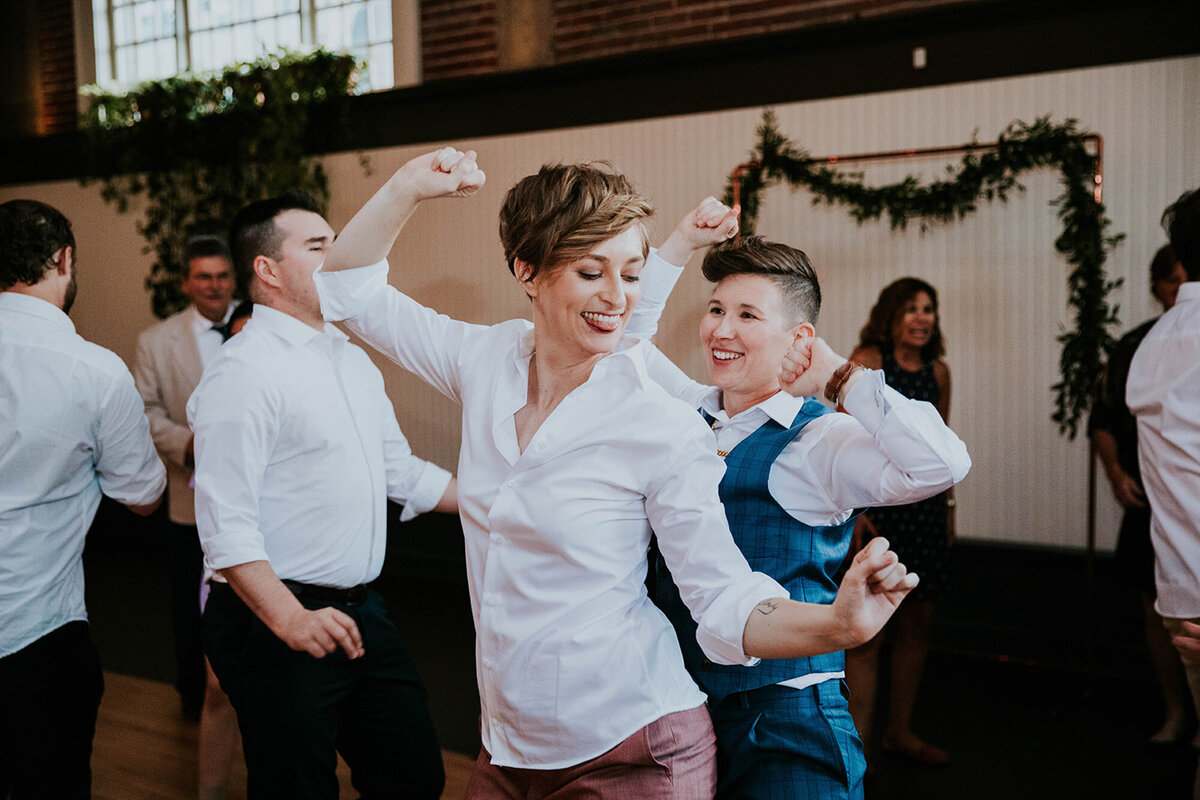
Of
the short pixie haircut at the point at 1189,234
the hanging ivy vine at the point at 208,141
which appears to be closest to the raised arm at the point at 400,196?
the short pixie haircut at the point at 1189,234

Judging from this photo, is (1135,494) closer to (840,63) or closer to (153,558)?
(840,63)

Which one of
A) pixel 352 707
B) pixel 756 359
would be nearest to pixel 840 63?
pixel 756 359

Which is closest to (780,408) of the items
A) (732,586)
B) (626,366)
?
(626,366)

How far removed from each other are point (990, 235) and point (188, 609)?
3769mm

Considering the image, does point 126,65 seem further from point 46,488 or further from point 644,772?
point 644,772

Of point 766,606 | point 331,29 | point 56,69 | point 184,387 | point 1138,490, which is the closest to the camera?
point 766,606

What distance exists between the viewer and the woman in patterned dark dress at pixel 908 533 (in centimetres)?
332

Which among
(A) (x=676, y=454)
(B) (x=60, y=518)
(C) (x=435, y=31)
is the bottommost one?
(B) (x=60, y=518)

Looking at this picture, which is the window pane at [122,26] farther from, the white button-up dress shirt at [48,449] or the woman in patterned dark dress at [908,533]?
the woman in patterned dark dress at [908,533]

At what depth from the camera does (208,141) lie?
666cm

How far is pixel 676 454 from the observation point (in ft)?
4.52

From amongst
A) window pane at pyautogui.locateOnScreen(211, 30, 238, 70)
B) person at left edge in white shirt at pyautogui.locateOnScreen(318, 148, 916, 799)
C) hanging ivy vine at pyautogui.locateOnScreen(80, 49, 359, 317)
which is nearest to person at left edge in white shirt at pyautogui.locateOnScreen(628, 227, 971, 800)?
person at left edge in white shirt at pyautogui.locateOnScreen(318, 148, 916, 799)

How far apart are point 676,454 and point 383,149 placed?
17.1ft

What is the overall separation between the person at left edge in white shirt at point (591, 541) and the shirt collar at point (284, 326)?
872mm
